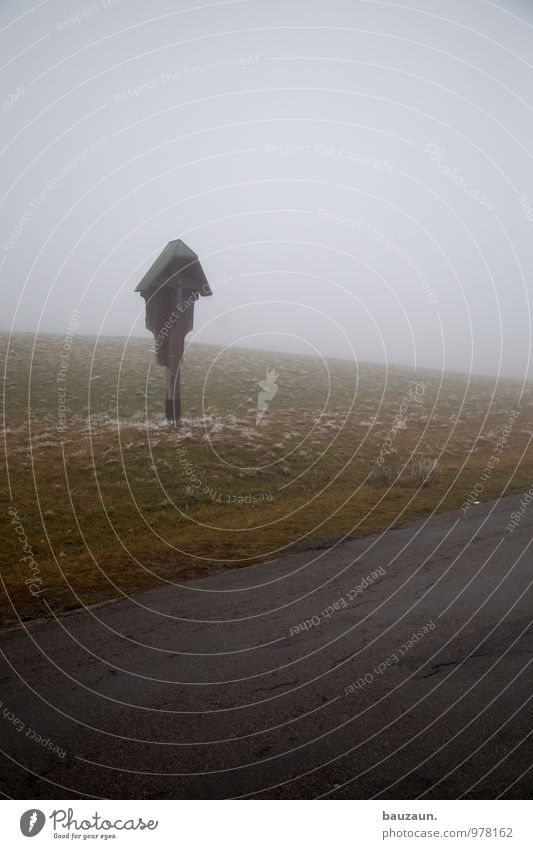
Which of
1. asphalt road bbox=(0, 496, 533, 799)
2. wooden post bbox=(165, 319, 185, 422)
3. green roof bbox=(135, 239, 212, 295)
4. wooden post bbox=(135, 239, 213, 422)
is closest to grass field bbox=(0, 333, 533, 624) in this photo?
wooden post bbox=(165, 319, 185, 422)

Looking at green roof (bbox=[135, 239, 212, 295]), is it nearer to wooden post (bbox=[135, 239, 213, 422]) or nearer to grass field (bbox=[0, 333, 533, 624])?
wooden post (bbox=[135, 239, 213, 422])

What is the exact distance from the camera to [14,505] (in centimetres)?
1191

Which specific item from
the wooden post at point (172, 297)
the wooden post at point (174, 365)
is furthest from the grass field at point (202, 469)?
the wooden post at point (172, 297)

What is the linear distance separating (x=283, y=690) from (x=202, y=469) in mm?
9777

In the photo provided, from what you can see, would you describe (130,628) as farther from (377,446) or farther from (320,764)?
(377,446)

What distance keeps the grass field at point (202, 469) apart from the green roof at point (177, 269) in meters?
5.14

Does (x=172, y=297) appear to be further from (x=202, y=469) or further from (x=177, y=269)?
(x=202, y=469)

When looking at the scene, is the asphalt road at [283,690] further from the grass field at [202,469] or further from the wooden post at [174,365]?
the wooden post at [174,365]

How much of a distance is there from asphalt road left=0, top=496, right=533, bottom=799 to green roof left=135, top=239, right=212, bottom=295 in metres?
11.6

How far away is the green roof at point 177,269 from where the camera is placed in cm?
1714

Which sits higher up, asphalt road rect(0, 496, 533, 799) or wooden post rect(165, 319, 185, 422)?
wooden post rect(165, 319, 185, 422)

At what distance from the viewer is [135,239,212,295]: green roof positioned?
17.1m

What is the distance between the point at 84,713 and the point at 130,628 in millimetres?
1735

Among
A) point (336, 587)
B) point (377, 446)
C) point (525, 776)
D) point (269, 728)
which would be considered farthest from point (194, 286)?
point (525, 776)
